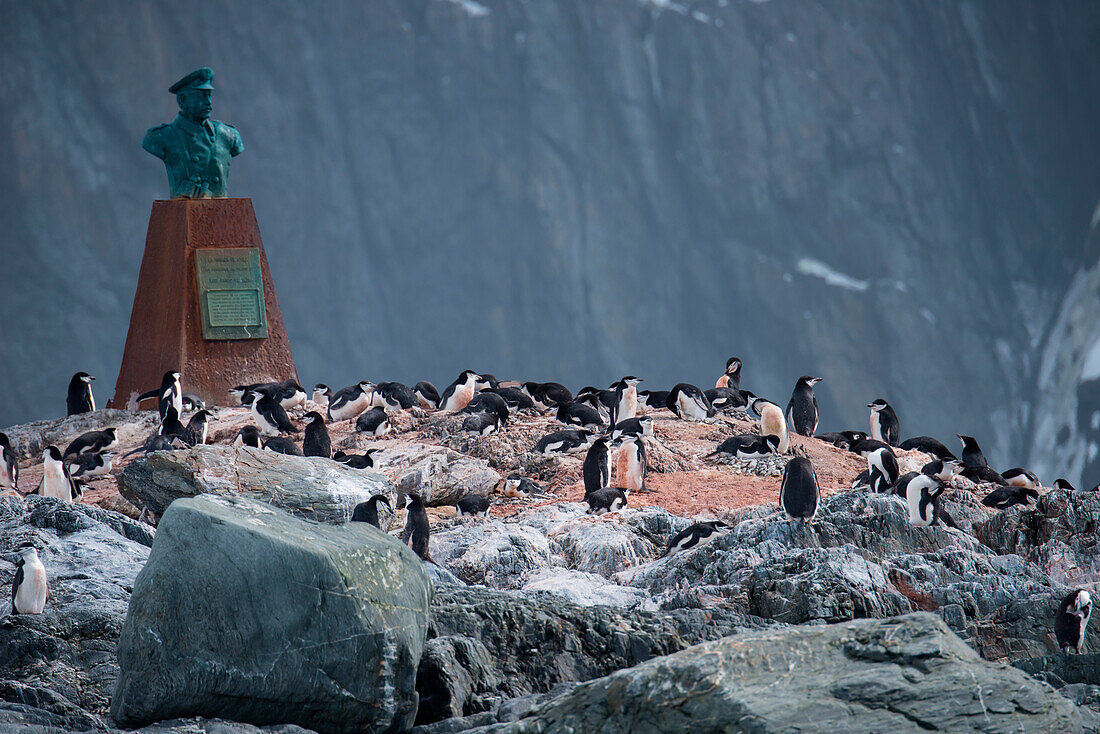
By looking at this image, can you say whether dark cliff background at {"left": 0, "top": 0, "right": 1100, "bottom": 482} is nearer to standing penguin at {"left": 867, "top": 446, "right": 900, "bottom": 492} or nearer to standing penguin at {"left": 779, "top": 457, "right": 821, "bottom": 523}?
standing penguin at {"left": 867, "top": 446, "right": 900, "bottom": 492}

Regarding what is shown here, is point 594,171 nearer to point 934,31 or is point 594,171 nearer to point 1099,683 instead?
point 934,31

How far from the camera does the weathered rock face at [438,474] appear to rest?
10414 mm

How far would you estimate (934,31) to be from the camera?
133ft

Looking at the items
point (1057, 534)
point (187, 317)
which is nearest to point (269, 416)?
point (187, 317)

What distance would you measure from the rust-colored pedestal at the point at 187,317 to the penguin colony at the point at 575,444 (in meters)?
0.28

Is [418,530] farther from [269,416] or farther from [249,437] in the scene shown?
[269,416]

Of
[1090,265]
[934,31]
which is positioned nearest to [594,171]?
[934,31]

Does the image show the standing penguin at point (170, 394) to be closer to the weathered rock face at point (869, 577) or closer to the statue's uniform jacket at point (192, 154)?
the statue's uniform jacket at point (192, 154)

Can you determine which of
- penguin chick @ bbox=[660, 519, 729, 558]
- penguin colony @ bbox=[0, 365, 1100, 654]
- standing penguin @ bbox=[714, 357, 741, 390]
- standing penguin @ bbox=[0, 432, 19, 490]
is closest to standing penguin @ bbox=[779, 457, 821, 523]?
penguin colony @ bbox=[0, 365, 1100, 654]

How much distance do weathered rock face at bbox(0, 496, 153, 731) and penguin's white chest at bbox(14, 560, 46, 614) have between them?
0.12 metres

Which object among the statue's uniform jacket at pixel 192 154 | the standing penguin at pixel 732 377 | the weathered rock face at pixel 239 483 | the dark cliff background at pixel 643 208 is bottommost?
the weathered rock face at pixel 239 483

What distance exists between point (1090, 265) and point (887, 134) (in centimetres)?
793

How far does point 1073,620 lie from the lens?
250 inches

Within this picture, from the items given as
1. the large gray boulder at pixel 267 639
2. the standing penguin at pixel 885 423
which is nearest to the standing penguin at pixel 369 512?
the large gray boulder at pixel 267 639
